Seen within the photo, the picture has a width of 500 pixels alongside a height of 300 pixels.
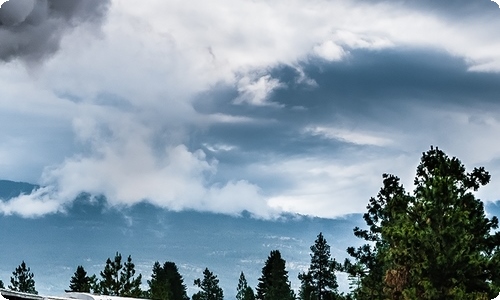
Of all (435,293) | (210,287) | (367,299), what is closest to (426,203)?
(435,293)

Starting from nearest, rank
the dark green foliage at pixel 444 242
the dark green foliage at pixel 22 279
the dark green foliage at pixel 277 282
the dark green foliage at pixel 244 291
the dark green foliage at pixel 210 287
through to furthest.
A: the dark green foliage at pixel 444 242
the dark green foliage at pixel 22 279
the dark green foliage at pixel 277 282
the dark green foliage at pixel 244 291
the dark green foliage at pixel 210 287

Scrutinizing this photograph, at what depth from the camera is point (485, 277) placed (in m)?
35.2

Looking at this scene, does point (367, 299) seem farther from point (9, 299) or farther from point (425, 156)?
point (9, 299)

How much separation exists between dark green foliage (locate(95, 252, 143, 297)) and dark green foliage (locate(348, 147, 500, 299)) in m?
39.5

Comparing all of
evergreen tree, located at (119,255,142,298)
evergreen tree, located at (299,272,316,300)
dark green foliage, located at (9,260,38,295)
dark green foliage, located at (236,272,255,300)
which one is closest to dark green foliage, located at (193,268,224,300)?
dark green foliage, located at (236,272,255,300)

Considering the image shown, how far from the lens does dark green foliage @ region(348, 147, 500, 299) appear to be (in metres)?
33.9

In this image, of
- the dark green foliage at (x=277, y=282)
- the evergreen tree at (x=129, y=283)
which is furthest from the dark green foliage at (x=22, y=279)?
the evergreen tree at (x=129, y=283)

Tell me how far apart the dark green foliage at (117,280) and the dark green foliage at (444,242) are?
1554 inches

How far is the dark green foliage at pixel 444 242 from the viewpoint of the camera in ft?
111

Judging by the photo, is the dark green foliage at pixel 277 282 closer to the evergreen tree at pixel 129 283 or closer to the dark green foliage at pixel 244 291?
the dark green foliage at pixel 244 291

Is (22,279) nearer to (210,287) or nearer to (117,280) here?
(210,287)

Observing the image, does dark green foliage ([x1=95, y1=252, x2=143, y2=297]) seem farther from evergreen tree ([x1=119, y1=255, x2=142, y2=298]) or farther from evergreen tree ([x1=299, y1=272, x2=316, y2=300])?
evergreen tree ([x1=299, y1=272, x2=316, y2=300])

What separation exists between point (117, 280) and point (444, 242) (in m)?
48.2

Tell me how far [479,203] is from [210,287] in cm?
9422
